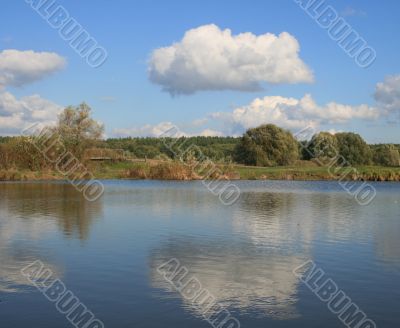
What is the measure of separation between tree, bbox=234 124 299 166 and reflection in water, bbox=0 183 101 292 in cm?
5175

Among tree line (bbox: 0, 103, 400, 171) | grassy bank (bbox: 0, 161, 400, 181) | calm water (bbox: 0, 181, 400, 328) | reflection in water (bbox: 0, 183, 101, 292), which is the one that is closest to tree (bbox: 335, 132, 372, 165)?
tree line (bbox: 0, 103, 400, 171)

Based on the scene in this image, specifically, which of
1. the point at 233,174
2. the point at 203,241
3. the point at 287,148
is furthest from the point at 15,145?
the point at 203,241

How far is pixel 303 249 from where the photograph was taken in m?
16.3

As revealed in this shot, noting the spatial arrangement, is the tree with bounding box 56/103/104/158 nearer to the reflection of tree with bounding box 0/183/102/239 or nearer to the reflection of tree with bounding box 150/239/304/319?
the reflection of tree with bounding box 0/183/102/239

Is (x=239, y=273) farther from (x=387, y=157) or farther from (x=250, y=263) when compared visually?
(x=387, y=157)

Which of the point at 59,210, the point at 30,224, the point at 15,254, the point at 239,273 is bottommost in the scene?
the point at 239,273

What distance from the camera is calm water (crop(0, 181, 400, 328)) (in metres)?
10.0

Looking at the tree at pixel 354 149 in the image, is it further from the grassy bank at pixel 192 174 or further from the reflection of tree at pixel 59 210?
the reflection of tree at pixel 59 210

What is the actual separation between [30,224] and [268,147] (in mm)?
66458

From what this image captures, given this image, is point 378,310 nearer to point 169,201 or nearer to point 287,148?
point 169,201

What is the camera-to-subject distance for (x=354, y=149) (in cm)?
8900

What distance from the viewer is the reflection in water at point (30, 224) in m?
13.2

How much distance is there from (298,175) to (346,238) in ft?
149

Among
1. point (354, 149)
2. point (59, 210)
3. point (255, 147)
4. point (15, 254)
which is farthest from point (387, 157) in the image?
point (15, 254)
